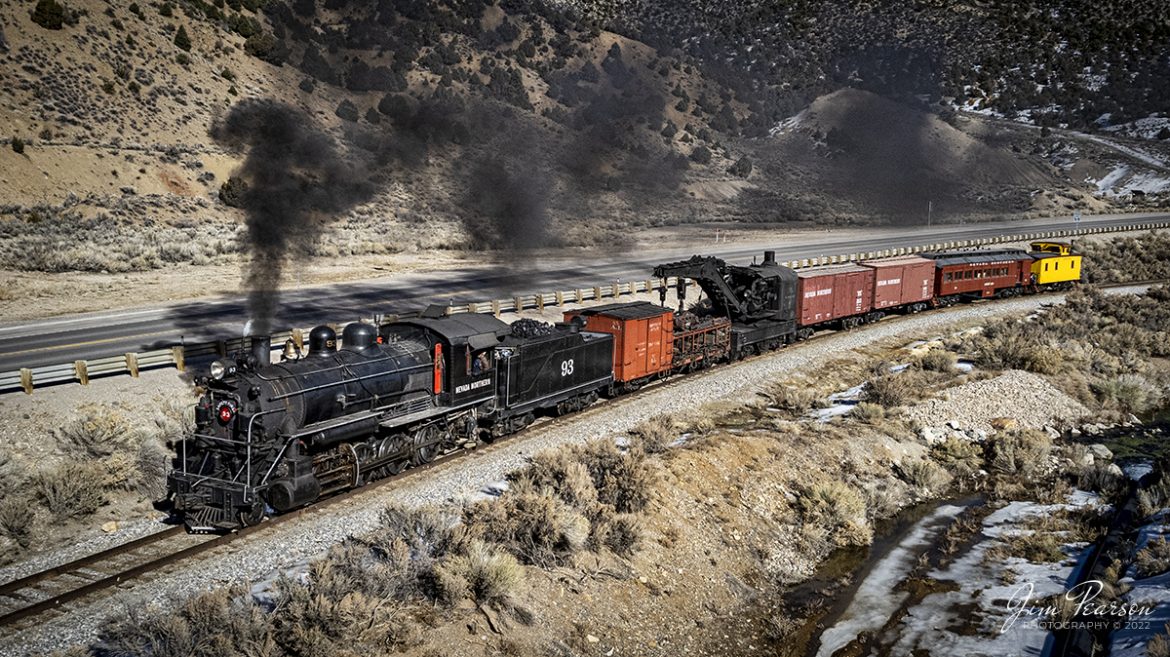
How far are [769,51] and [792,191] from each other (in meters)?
50.4

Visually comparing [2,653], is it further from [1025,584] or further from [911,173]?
[911,173]

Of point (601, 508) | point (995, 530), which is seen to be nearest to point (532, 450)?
point (601, 508)

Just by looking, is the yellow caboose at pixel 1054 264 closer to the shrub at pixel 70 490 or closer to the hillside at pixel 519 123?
the hillside at pixel 519 123

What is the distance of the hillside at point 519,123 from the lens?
49188mm

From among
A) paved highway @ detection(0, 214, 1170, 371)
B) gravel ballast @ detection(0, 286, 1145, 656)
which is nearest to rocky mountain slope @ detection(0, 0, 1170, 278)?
paved highway @ detection(0, 214, 1170, 371)

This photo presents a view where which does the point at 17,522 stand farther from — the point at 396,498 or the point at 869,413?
the point at 869,413

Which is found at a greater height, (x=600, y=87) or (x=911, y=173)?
(x=600, y=87)

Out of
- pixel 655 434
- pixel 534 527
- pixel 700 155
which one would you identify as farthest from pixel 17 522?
pixel 700 155

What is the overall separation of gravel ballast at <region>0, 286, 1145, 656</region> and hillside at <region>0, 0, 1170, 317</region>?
25.9ft

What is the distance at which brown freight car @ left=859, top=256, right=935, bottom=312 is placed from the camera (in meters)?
38.5

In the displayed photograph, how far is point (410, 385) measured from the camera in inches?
712

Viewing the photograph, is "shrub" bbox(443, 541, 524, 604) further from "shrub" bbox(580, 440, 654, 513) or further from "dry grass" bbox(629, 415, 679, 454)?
"dry grass" bbox(629, 415, 679, 454)

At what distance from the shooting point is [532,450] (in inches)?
788

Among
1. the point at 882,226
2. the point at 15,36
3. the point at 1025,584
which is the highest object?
the point at 15,36
